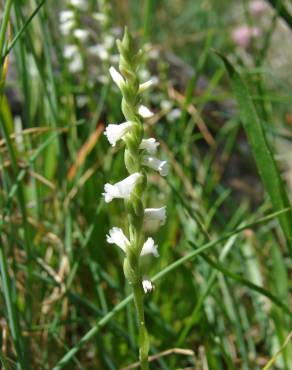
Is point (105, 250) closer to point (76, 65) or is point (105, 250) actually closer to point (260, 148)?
point (76, 65)

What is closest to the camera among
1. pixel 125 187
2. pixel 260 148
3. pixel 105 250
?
pixel 125 187

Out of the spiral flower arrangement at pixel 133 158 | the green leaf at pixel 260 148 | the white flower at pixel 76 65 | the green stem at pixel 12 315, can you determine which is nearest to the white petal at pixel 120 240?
the spiral flower arrangement at pixel 133 158

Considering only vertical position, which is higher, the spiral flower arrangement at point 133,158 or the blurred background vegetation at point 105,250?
the spiral flower arrangement at point 133,158

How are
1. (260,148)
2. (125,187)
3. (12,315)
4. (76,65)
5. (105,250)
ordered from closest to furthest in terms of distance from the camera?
(125,187) → (12,315) → (260,148) → (105,250) → (76,65)

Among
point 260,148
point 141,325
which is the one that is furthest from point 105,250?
point 141,325

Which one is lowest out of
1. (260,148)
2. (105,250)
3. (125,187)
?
(105,250)

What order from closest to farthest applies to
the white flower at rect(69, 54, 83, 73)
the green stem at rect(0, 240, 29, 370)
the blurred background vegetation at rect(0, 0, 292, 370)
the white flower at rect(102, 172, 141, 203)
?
the white flower at rect(102, 172, 141, 203)
the green stem at rect(0, 240, 29, 370)
the blurred background vegetation at rect(0, 0, 292, 370)
the white flower at rect(69, 54, 83, 73)

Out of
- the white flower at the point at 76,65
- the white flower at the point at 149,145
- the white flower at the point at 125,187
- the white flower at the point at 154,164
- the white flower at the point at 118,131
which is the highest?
the white flower at the point at 118,131

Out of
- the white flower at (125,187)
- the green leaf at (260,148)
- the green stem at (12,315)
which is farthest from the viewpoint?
the green leaf at (260,148)

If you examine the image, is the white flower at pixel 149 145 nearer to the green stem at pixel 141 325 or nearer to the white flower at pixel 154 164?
the white flower at pixel 154 164

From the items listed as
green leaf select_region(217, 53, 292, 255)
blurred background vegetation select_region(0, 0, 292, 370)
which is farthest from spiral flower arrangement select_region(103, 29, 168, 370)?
green leaf select_region(217, 53, 292, 255)

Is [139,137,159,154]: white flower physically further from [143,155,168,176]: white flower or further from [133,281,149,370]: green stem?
[133,281,149,370]: green stem
